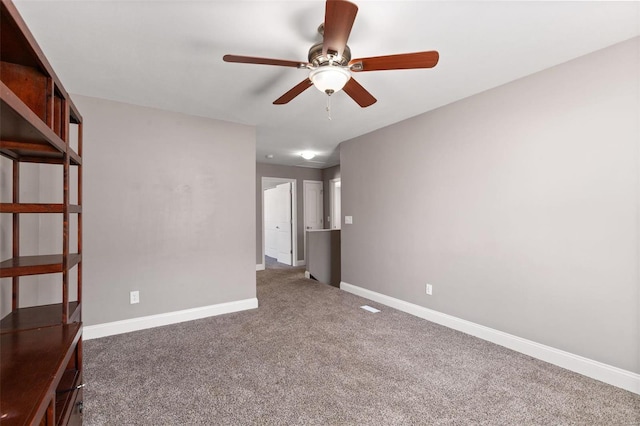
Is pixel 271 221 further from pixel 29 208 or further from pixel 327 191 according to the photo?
pixel 29 208

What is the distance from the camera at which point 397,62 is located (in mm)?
1729

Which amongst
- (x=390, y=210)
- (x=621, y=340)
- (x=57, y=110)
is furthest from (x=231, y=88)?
(x=621, y=340)

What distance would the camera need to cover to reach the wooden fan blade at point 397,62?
65.0 inches

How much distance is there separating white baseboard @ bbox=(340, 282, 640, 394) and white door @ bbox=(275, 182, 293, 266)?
385 centimetres

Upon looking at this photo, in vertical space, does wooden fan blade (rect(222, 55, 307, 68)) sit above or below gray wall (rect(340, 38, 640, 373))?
above

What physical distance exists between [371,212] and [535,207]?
2022 millimetres

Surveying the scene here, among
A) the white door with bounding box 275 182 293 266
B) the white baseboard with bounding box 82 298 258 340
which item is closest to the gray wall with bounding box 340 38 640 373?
the white baseboard with bounding box 82 298 258 340

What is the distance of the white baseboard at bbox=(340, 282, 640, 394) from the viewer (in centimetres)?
Result: 208

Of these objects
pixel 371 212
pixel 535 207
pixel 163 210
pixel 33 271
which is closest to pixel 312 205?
pixel 371 212

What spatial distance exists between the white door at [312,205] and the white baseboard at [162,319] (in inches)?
139

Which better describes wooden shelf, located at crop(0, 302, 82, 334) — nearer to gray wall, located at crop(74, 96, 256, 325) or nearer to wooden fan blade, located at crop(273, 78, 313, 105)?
gray wall, located at crop(74, 96, 256, 325)

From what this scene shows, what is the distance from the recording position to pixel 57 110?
1.52m

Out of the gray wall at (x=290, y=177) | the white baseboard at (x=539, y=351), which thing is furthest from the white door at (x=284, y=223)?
the white baseboard at (x=539, y=351)

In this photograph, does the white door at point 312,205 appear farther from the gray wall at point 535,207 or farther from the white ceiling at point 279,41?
the white ceiling at point 279,41
